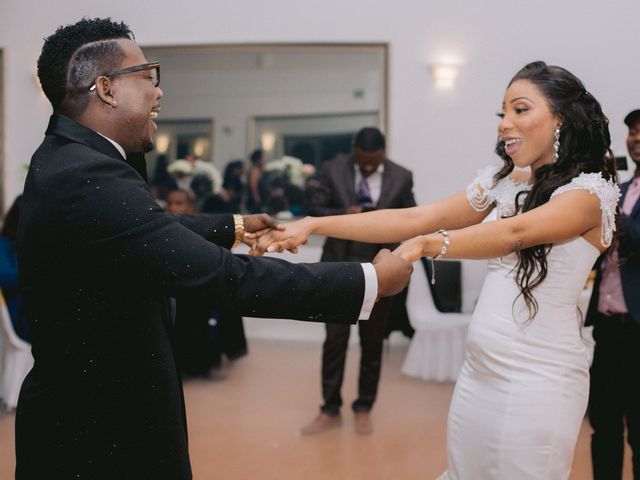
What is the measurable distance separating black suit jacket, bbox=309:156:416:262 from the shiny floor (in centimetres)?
106

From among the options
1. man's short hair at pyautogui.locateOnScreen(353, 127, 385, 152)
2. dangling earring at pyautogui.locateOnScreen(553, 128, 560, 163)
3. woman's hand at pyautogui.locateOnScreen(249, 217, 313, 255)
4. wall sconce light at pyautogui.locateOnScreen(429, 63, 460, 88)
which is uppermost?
wall sconce light at pyautogui.locateOnScreen(429, 63, 460, 88)

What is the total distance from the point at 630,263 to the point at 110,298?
93.2 inches

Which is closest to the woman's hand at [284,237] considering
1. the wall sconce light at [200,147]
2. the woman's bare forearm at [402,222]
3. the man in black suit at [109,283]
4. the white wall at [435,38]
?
the woman's bare forearm at [402,222]

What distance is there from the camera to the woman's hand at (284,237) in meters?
2.24

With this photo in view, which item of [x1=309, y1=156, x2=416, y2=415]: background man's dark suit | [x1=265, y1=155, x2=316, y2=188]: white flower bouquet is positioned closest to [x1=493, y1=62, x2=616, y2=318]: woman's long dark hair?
[x1=309, y1=156, x2=416, y2=415]: background man's dark suit

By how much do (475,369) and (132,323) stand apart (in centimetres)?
103

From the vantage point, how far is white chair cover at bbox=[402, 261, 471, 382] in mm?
5387

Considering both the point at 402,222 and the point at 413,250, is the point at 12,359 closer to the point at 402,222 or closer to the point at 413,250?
the point at 402,222

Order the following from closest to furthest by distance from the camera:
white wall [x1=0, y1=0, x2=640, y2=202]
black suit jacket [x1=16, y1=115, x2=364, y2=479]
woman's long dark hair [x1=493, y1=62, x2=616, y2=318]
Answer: black suit jacket [x1=16, y1=115, x2=364, y2=479]
woman's long dark hair [x1=493, y1=62, x2=616, y2=318]
white wall [x1=0, y1=0, x2=640, y2=202]

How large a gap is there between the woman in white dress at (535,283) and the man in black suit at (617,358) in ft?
3.22

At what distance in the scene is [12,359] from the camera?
4.37m

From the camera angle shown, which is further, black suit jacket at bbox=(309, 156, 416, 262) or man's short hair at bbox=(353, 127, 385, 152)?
man's short hair at bbox=(353, 127, 385, 152)

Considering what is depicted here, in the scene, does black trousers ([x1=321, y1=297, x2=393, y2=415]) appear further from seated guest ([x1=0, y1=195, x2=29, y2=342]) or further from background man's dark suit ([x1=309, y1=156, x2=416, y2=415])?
seated guest ([x1=0, y1=195, x2=29, y2=342])

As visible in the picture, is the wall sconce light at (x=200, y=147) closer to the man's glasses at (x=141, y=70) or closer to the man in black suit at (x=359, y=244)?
the man in black suit at (x=359, y=244)
